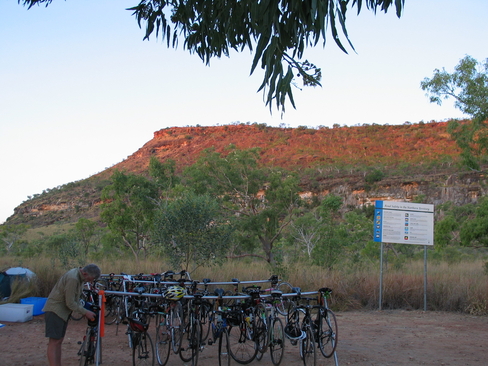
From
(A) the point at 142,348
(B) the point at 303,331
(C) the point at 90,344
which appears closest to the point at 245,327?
(B) the point at 303,331

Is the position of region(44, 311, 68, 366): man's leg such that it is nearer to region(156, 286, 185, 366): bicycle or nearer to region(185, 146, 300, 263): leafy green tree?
region(156, 286, 185, 366): bicycle

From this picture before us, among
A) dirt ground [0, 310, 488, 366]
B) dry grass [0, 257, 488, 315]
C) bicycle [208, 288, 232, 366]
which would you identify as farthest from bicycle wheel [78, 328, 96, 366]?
dry grass [0, 257, 488, 315]

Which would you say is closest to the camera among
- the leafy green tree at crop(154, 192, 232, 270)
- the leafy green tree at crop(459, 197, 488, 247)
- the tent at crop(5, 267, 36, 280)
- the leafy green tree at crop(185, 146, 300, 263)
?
the tent at crop(5, 267, 36, 280)

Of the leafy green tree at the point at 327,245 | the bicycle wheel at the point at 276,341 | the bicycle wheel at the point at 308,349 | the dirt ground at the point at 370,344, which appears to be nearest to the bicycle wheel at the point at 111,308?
the dirt ground at the point at 370,344

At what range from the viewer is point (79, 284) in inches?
220

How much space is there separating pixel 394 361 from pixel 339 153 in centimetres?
8523

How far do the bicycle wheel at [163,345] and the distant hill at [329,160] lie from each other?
1850 inches

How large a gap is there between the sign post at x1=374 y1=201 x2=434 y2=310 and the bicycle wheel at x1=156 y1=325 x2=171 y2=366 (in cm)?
672

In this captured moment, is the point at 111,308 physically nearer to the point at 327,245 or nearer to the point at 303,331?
the point at 303,331

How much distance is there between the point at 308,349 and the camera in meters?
6.58

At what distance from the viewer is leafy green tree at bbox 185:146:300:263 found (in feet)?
76.3

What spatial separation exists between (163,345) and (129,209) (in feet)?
57.4

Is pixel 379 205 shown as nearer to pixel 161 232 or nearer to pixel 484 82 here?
pixel 161 232

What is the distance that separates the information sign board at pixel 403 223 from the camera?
11.9m
